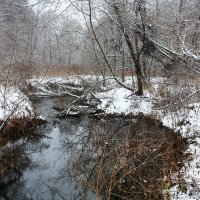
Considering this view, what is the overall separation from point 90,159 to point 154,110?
480 centimetres

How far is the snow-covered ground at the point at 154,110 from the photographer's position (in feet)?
16.8

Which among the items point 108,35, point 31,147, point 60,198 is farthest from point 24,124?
point 108,35

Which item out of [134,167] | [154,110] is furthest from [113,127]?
[134,167]

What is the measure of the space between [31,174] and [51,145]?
1.93 m

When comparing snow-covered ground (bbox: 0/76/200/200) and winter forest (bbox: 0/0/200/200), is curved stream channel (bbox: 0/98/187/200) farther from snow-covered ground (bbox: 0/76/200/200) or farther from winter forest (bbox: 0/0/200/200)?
snow-covered ground (bbox: 0/76/200/200)

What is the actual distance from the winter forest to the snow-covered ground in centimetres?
3

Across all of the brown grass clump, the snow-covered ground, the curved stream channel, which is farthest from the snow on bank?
the brown grass clump

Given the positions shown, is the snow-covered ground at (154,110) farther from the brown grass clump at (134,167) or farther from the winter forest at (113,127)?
the brown grass clump at (134,167)

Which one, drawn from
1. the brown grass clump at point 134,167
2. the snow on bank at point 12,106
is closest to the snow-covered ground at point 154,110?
the snow on bank at point 12,106

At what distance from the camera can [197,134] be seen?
7484 millimetres

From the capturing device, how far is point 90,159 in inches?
256

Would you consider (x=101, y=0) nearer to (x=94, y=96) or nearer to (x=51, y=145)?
(x=94, y=96)

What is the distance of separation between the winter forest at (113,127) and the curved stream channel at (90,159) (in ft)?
0.07

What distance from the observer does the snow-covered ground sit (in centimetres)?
513
